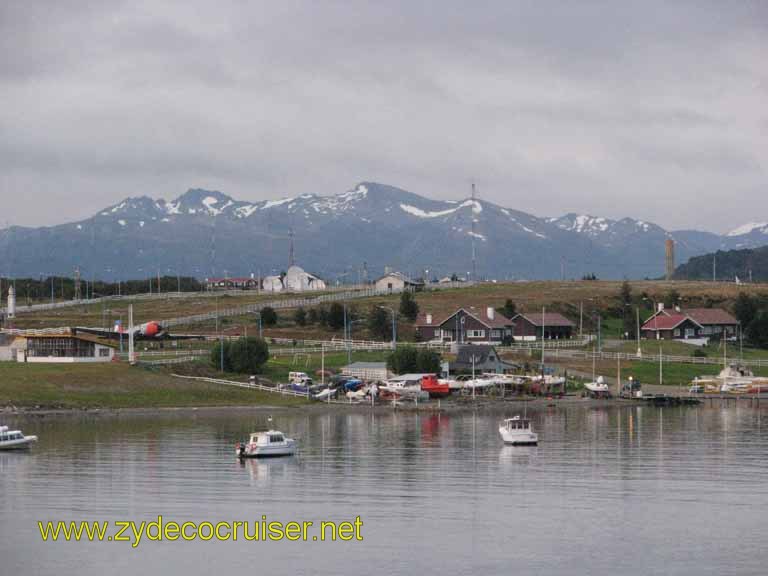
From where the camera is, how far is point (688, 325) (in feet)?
504

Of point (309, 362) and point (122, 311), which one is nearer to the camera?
point (309, 362)

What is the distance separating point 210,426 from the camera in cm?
8712

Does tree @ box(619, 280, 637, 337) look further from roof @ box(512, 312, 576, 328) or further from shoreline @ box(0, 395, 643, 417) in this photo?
shoreline @ box(0, 395, 643, 417)

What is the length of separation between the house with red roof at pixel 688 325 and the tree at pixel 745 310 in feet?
12.5

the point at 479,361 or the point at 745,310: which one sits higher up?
the point at 745,310

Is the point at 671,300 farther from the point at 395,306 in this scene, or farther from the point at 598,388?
the point at 598,388

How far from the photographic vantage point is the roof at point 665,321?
152m

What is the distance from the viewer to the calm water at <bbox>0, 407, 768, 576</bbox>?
43.8 metres

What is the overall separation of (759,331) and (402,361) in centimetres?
5651

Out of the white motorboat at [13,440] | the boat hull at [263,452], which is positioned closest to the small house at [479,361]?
the boat hull at [263,452]

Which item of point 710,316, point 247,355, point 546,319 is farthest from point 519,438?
point 710,316

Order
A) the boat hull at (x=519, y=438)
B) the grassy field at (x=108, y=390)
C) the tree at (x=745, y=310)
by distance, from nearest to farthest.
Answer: the boat hull at (x=519, y=438), the grassy field at (x=108, y=390), the tree at (x=745, y=310)

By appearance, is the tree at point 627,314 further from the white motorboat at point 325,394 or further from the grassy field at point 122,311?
the white motorboat at point 325,394

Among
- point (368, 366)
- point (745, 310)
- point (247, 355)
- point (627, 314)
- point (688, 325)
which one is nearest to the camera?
point (247, 355)
